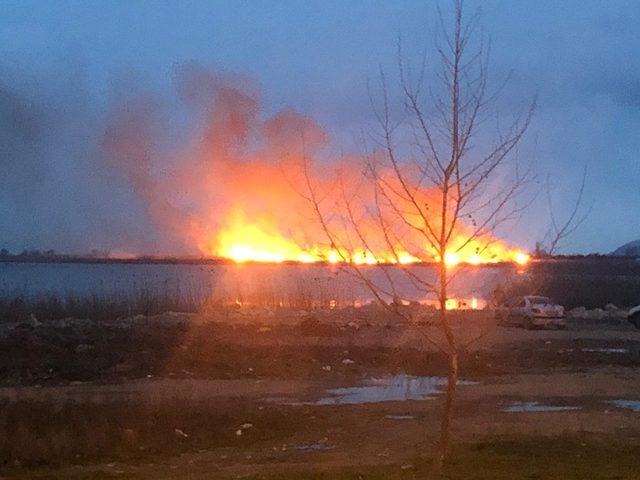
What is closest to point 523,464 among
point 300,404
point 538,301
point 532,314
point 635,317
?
point 300,404

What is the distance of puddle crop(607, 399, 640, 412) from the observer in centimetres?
1919

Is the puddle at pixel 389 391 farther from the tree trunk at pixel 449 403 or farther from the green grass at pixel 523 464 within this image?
the tree trunk at pixel 449 403

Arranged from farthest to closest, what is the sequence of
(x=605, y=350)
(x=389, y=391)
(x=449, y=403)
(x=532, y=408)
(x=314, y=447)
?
(x=605, y=350) → (x=389, y=391) → (x=532, y=408) → (x=314, y=447) → (x=449, y=403)

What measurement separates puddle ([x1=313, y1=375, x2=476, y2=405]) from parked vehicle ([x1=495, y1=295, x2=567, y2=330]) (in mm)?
19409

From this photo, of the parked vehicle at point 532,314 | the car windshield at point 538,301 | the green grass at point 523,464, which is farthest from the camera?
the car windshield at point 538,301

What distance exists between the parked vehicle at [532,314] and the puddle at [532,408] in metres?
23.4

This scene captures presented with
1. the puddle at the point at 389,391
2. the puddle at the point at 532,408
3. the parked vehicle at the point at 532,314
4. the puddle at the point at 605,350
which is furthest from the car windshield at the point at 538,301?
the puddle at the point at 532,408

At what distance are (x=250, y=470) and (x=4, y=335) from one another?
2161cm

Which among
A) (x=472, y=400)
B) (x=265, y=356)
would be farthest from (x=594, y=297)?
(x=472, y=400)

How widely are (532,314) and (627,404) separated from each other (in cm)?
2383

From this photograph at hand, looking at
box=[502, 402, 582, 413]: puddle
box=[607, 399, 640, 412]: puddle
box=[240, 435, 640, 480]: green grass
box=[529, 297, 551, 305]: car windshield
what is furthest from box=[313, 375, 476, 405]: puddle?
box=[529, 297, 551, 305]: car windshield

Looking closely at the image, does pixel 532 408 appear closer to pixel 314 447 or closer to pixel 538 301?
pixel 314 447

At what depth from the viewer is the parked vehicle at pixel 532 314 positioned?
43188 mm

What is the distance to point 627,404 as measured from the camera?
1981cm
